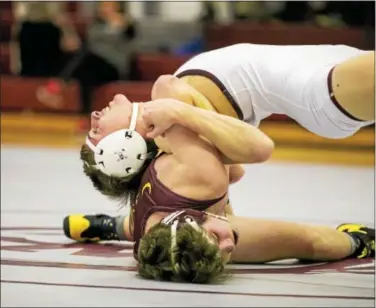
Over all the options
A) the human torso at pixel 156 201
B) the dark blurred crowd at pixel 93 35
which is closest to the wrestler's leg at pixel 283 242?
the human torso at pixel 156 201

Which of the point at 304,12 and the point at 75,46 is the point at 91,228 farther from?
the point at 304,12

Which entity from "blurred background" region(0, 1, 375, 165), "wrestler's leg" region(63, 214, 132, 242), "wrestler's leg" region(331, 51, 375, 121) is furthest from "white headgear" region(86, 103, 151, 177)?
"blurred background" region(0, 1, 375, 165)

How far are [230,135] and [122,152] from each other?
12.6 inches

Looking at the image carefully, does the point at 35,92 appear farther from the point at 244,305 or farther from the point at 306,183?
the point at 244,305

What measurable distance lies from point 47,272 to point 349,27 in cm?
500

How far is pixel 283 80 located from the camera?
7.87 feet

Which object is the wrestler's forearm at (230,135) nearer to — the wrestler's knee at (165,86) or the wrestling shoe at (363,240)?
the wrestler's knee at (165,86)

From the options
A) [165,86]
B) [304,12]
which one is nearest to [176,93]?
[165,86]

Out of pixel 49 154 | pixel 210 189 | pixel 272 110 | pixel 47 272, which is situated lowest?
pixel 49 154

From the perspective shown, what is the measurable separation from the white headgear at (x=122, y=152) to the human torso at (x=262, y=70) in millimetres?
255

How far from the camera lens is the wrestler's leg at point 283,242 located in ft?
8.69

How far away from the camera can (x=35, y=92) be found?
7406 mm

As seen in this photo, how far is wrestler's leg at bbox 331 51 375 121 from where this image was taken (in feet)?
6.55

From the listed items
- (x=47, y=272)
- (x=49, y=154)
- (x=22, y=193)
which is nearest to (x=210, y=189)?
(x=47, y=272)
